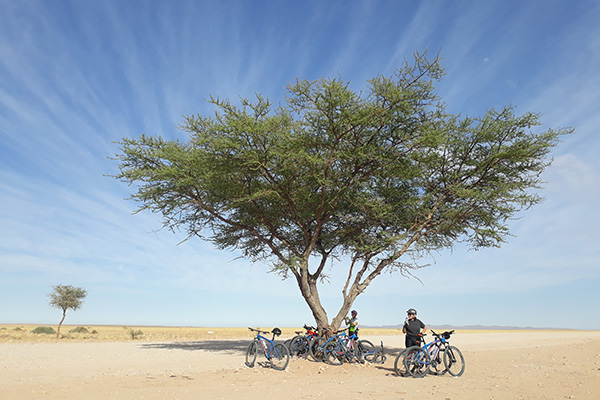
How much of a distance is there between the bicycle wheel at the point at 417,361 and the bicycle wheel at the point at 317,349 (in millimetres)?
3831

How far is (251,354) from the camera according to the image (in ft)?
49.2

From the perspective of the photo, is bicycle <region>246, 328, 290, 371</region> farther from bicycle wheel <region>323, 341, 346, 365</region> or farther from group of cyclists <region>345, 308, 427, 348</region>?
group of cyclists <region>345, 308, 427, 348</region>

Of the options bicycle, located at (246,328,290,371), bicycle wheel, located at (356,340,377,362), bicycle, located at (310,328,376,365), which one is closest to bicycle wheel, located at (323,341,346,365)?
bicycle, located at (310,328,376,365)

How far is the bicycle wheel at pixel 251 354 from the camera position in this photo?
575 inches

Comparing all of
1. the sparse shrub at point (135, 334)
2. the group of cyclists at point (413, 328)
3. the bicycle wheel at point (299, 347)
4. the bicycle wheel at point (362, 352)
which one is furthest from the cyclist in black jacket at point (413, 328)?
the sparse shrub at point (135, 334)

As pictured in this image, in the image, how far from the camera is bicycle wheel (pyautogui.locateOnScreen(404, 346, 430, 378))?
13172 mm

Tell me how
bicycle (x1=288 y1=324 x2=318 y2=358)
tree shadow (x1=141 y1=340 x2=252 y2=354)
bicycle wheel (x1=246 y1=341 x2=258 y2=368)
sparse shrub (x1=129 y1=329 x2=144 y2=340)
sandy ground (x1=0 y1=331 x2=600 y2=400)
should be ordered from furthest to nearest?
1. sparse shrub (x1=129 y1=329 x2=144 y2=340)
2. tree shadow (x1=141 y1=340 x2=252 y2=354)
3. bicycle (x1=288 y1=324 x2=318 y2=358)
4. bicycle wheel (x1=246 y1=341 x2=258 y2=368)
5. sandy ground (x1=0 y1=331 x2=600 y2=400)

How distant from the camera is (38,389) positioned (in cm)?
1015

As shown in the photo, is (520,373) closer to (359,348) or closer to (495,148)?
(359,348)

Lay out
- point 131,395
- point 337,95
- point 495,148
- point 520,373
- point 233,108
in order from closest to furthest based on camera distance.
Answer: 1. point 131,395
2. point 520,373
3. point 337,95
4. point 233,108
5. point 495,148

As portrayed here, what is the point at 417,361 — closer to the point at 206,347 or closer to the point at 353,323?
the point at 353,323

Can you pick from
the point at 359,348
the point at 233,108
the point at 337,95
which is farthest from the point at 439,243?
the point at 233,108

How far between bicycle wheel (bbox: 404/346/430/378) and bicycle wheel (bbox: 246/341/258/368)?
4.98 meters

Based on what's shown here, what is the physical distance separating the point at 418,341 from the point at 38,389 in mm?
10853
